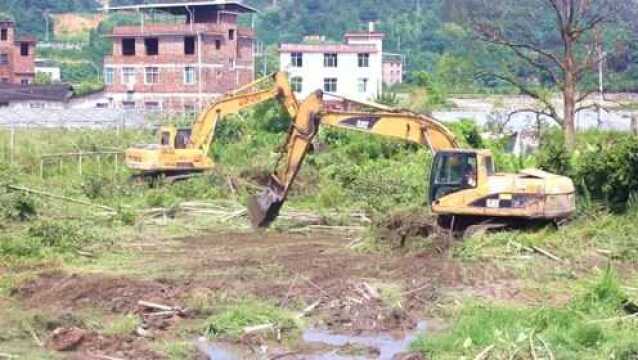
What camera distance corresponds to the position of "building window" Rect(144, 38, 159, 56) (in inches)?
2522

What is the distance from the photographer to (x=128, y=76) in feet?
211

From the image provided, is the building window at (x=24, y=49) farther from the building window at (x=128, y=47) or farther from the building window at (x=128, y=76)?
the building window at (x=128, y=76)

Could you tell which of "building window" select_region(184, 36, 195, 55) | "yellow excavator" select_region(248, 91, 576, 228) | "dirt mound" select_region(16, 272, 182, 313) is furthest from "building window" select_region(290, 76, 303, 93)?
"dirt mound" select_region(16, 272, 182, 313)

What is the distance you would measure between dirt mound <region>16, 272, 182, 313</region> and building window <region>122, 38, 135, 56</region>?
4779cm

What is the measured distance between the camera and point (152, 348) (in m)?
13.7

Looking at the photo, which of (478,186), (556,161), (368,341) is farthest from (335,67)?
A: (368,341)

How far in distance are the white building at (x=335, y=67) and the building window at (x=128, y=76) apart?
359 inches

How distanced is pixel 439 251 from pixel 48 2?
372 feet

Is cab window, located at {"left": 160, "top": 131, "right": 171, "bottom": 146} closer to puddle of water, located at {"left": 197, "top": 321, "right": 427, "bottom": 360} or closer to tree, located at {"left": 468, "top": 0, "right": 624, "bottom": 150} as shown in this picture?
tree, located at {"left": 468, "top": 0, "right": 624, "bottom": 150}

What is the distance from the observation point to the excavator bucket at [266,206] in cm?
2323

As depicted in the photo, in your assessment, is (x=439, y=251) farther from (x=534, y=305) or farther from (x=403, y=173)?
(x=403, y=173)

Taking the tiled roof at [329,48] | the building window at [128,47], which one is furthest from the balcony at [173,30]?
the tiled roof at [329,48]

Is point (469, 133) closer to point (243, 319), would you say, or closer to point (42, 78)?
point (243, 319)

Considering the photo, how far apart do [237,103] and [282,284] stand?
12.5 m
